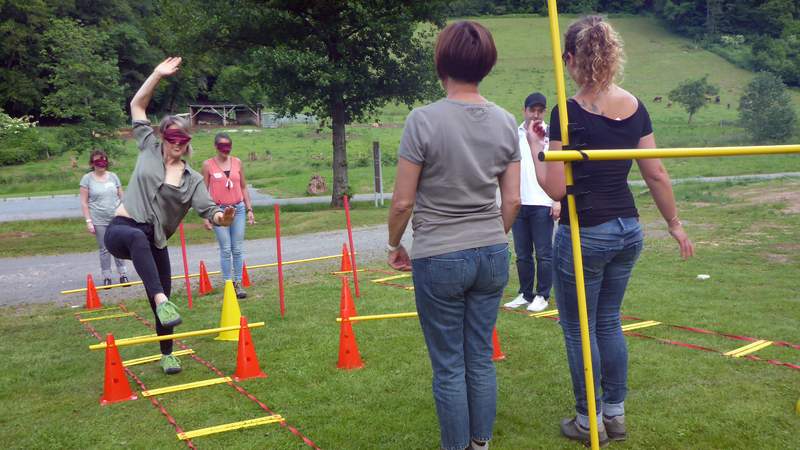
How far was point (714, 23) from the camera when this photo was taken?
64.8 metres

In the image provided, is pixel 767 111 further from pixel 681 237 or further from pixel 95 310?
pixel 681 237

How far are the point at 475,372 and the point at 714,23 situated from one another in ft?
232

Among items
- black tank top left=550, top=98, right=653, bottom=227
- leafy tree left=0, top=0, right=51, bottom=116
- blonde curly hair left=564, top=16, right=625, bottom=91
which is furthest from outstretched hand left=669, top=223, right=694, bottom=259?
leafy tree left=0, top=0, right=51, bottom=116

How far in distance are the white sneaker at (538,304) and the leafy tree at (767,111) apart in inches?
1258

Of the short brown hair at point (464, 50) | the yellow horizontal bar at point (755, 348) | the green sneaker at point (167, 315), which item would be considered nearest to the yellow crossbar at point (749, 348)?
the yellow horizontal bar at point (755, 348)

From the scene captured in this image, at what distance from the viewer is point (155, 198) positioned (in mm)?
5418

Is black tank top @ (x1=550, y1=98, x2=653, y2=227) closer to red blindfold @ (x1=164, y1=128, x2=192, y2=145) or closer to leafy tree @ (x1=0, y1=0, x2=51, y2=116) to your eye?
red blindfold @ (x1=164, y1=128, x2=192, y2=145)

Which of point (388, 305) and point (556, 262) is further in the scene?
point (388, 305)

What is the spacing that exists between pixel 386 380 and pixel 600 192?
2465 mm

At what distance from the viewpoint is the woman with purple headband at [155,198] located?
528 centimetres

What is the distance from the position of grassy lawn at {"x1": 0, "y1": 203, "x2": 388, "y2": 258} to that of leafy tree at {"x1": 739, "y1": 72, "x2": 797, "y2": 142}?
76.2 feet

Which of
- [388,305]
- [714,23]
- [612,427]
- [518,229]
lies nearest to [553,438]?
[612,427]

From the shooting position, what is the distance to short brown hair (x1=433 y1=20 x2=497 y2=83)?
130 inches

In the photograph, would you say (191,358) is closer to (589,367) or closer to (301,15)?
(589,367)
